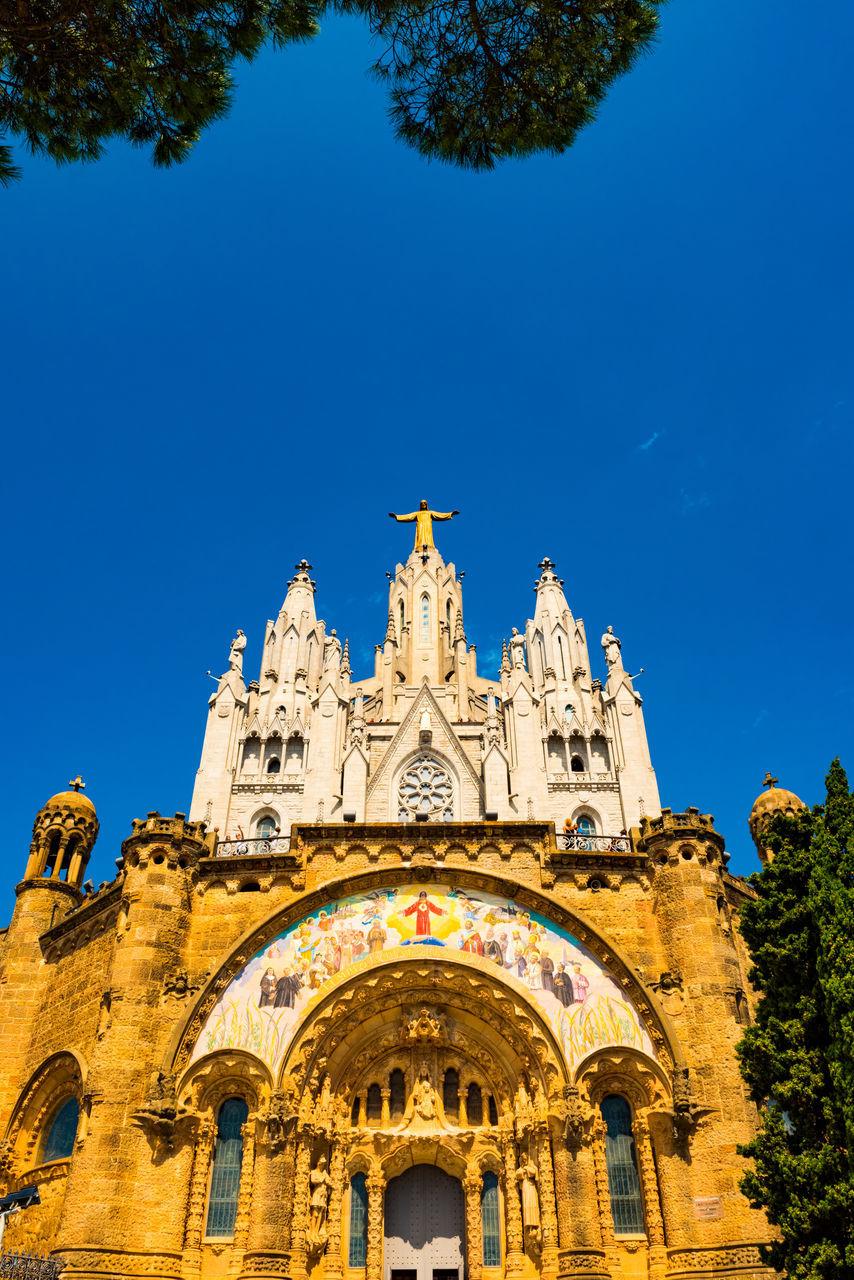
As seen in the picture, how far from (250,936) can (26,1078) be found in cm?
648

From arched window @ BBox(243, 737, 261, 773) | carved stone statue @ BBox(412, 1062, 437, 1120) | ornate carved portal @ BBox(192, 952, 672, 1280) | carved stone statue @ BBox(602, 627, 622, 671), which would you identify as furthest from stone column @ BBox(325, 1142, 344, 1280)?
carved stone statue @ BBox(602, 627, 622, 671)

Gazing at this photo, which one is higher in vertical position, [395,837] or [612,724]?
[612,724]

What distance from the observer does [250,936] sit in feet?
62.4

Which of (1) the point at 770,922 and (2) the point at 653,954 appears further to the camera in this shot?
(2) the point at 653,954

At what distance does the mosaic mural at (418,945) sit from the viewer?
59.3 ft

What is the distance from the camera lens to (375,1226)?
17797 mm

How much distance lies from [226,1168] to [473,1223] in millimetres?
5067

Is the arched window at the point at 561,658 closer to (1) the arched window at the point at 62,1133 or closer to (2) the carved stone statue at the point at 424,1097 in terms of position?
(2) the carved stone statue at the point at 424,1097

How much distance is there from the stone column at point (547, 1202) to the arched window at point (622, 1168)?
1135 millimetres

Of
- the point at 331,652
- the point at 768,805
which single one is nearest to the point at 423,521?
the point at 331,652

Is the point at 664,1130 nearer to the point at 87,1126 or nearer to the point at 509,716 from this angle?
the point at 87,1126

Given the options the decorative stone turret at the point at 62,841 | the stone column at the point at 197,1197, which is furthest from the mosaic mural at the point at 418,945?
the decorative stone turret at the point at 62,841

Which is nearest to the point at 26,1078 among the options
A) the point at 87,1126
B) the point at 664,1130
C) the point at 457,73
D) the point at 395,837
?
the point at 87,1126

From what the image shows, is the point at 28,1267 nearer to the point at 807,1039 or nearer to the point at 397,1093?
the point at 397,1093
